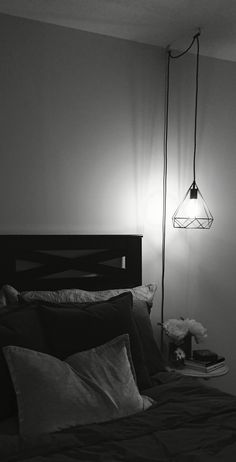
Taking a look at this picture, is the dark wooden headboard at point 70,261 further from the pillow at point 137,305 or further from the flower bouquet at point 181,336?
the flower bouquet at point 181,336

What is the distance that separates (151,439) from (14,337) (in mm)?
666

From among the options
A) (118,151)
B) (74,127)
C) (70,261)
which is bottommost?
(70,261)

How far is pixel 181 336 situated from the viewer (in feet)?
9.19

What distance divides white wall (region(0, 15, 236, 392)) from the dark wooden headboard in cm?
9

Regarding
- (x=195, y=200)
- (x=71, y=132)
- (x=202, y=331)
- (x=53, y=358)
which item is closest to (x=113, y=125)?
(x=71, y=132)

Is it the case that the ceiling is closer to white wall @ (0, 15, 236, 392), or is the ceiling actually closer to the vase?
white wall @ (0, 15, 236, 392)

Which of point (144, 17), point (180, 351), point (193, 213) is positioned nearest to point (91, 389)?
point (180, 351)

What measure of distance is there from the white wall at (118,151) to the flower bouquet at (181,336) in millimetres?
331

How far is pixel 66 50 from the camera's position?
2.87 metres

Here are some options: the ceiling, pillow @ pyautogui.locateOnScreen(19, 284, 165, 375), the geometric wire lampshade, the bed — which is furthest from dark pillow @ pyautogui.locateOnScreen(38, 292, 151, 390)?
the ceiling

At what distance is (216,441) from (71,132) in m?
1.91

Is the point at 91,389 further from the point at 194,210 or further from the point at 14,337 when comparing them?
the point at 194,210

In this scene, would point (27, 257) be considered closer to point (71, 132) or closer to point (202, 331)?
point (71, 132)

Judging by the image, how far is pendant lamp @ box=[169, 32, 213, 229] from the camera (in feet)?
10.1
